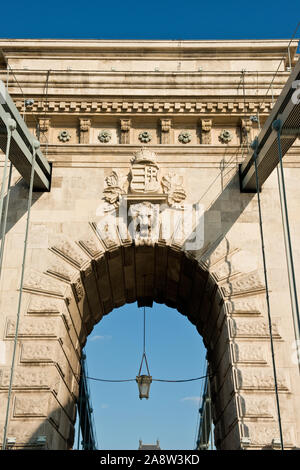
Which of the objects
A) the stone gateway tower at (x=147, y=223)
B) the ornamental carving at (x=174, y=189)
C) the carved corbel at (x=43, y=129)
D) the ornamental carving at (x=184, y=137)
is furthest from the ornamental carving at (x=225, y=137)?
the carved corbel at (x=43, y=129)

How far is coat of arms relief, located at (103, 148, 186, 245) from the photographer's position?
1506 centimetres

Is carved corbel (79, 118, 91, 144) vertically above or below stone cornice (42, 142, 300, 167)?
above

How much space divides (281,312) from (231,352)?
5.11 ft

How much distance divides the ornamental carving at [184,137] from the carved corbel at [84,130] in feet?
8.29

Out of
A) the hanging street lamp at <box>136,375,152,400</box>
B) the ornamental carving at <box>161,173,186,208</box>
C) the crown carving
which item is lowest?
the hanging street lamp at <box>136,375,152,400</box>

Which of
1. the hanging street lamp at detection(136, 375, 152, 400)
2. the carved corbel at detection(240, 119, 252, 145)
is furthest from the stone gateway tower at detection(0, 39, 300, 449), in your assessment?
the hanging street lamp at detection(136, 375, 152, 400)

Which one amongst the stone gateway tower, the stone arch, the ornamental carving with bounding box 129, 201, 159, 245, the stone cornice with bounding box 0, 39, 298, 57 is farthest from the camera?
the stone cornice with bounding box 0, 39, 298, 57

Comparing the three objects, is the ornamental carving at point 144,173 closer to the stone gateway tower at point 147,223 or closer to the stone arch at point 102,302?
the stone gateway tower at point 147,223

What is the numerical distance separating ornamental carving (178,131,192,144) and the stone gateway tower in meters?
0.03

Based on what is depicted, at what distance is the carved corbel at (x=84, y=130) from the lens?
1639 cm

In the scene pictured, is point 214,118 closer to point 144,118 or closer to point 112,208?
point 144,118

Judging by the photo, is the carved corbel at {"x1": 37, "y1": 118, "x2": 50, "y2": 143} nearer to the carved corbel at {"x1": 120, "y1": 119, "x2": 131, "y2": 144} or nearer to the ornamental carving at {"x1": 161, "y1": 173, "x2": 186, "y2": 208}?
the carved corbel at {"x1": 120, "y1": 119, "x2": 131, "y2": 144}
